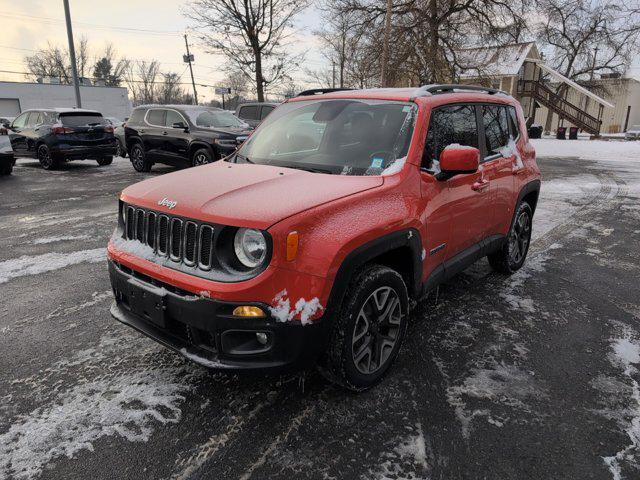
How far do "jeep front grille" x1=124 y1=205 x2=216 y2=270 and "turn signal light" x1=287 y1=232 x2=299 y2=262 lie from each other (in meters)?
0.41

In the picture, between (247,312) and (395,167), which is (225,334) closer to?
(247,312)

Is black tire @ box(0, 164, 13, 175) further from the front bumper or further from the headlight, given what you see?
the headlight

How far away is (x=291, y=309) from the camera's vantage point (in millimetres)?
2242

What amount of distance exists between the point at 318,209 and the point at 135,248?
122 centimetres

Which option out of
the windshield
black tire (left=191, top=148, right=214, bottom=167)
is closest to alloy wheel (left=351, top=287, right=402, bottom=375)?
black tire (left=191, top=148, right=214, bottom=167)

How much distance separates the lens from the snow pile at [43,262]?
487cm

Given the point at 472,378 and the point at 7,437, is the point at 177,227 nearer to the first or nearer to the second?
the point at 7,437

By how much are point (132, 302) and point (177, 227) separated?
0.58 metres

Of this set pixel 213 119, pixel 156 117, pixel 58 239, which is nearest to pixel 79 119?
pixel 156 117

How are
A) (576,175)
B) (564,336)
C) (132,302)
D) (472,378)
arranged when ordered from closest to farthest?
1. (132,302)
2. (472,378)
3. (564,336)
4. (576,175)

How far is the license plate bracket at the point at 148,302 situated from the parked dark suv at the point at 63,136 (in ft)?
40.5

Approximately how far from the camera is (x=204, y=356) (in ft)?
7.79

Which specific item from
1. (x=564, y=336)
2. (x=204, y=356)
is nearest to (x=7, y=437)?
(x=204, y=356)

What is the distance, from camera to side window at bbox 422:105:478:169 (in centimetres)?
321
